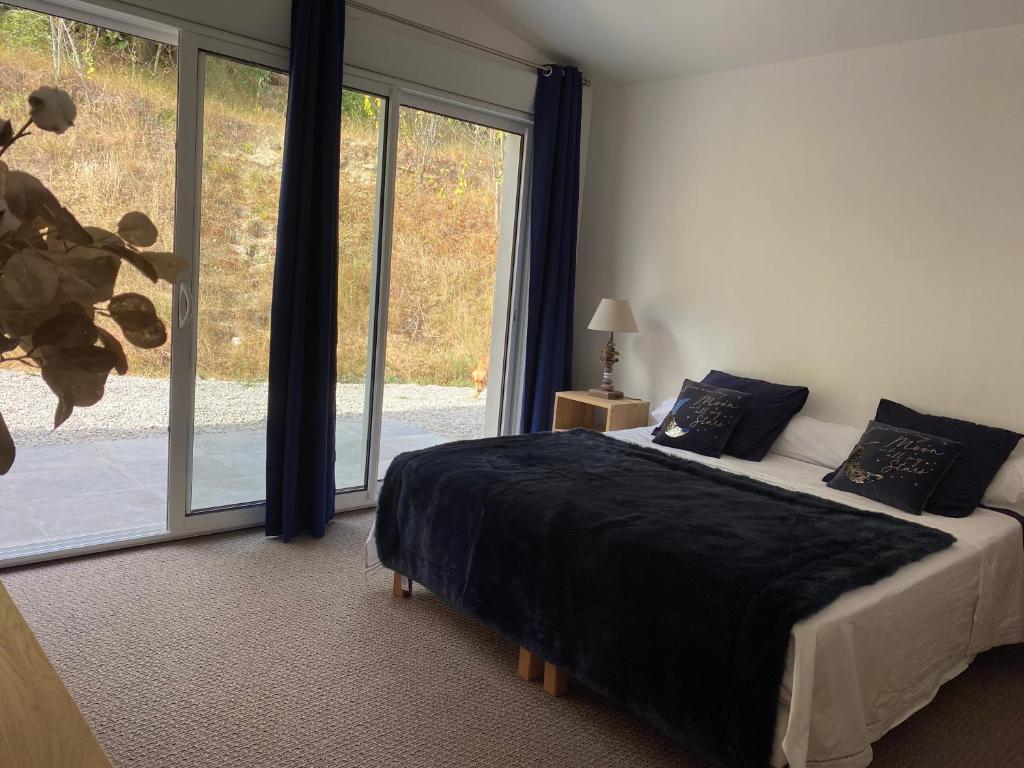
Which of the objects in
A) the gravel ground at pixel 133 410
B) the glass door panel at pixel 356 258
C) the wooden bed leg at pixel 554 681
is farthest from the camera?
the gravel ground at pixel 133 410

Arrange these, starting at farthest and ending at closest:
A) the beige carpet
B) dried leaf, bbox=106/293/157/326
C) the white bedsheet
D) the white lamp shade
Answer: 1. the white lamp shade
2. the beige carpet
3. the white bedsheet
4. dried leaf, bbox=106/293/157/326

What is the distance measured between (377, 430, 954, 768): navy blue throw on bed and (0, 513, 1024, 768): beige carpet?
0.19 meters

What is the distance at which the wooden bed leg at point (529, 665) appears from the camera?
2719 mm

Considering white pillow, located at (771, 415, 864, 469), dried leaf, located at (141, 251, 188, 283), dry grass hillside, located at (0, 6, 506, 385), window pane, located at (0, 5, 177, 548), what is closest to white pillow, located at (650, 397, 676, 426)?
white pillow, located at (771, 415, 864, 469)

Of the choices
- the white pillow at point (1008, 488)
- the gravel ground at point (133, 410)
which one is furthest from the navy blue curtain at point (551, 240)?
the white pillow at point (1008, 488)

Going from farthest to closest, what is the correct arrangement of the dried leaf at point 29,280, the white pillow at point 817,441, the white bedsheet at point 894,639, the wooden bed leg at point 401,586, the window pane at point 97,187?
the window pane at point 97,187 < the white pillow at point 817,441 < the wooden bed leg at point 401,586 < the white bedsheet at point 894,639 < the dried leaf at point 29,280

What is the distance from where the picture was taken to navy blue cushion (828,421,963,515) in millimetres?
3062

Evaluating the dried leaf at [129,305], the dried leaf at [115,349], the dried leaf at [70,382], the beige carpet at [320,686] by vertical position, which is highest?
the dried leaf at [129,305]

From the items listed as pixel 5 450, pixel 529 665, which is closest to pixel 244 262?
pixel 529 665

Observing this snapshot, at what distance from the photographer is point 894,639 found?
2.28 m

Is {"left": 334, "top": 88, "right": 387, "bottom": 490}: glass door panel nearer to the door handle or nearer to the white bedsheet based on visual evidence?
the door handle

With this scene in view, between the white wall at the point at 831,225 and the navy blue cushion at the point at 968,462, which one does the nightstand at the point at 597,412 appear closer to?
the white wall at the point at 831,225

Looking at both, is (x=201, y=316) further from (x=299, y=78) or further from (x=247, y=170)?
(x=299, y=78)

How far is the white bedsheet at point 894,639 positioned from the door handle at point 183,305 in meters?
2.75
